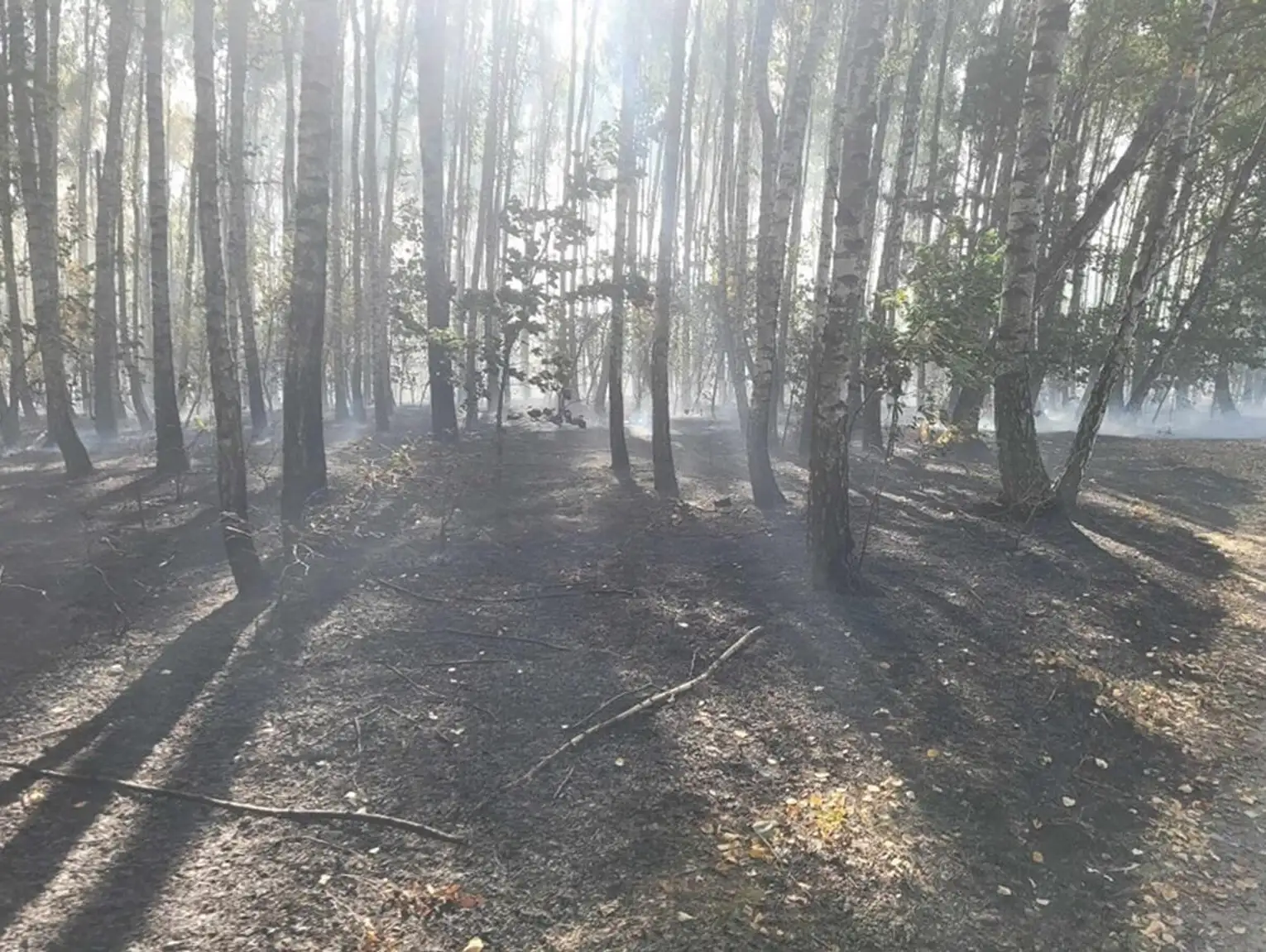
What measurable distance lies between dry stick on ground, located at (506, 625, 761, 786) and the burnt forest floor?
0.04m

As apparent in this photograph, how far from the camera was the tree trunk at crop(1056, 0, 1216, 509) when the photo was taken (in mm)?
7672

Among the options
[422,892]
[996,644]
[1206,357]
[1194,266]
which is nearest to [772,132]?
[996,644]

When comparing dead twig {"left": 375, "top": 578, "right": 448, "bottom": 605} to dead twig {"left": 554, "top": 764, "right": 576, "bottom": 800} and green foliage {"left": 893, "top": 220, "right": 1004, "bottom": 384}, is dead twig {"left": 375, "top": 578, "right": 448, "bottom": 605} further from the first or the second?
green foliage {"left": 893, "top": 220, "right": 1004, "bottom": 384}

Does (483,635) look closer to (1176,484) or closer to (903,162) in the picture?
(1176,484)

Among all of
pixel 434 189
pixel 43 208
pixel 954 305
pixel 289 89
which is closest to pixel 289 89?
pixel 289 89

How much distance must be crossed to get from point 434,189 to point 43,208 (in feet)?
17.8

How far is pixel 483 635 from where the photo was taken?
5.71 m

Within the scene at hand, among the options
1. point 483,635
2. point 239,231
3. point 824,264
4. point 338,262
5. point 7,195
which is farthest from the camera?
point 338,262

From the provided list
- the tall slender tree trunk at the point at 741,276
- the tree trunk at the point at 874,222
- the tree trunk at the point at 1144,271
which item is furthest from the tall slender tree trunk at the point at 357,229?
the tree trunk at the point at 1144,271

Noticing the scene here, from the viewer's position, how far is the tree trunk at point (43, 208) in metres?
10.2

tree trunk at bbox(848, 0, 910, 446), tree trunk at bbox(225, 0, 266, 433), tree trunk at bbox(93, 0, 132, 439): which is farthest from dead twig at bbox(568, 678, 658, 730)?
tree trunk at bbox(93, 0, 132, 439)

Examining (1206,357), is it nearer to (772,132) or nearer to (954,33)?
(954,33)

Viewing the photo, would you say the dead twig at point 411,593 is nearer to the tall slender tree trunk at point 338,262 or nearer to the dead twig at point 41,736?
the dead twig at point 41,736

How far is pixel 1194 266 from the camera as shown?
2475 cm
